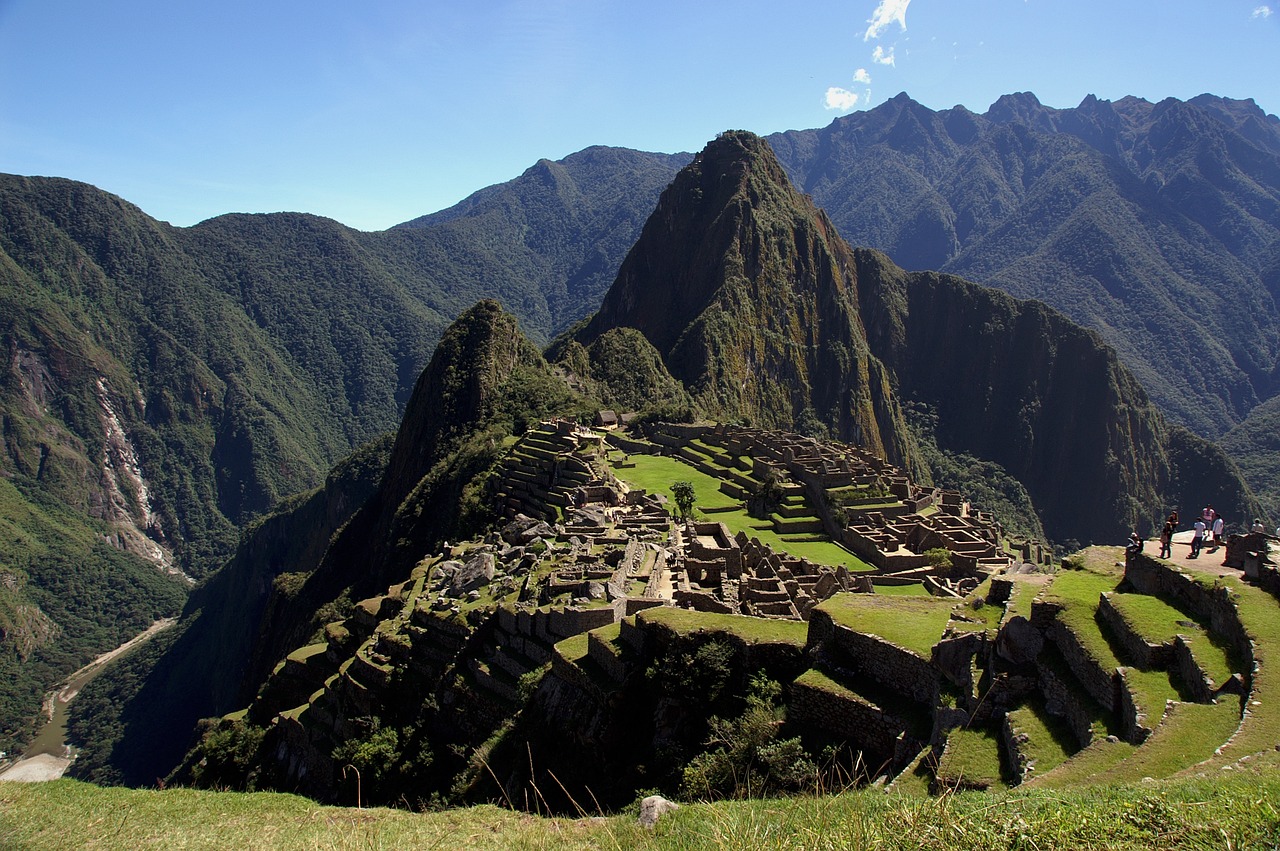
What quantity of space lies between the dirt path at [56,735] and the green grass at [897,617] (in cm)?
8225

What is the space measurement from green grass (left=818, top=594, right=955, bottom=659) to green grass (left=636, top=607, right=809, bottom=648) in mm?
965

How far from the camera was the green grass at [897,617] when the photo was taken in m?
15.5

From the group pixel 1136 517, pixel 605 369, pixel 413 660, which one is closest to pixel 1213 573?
pixel 413 660

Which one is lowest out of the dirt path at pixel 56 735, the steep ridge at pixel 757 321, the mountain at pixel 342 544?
the dirt path at pixel 56 735

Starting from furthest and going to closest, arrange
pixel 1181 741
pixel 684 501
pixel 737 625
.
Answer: pixel 684 501 → pixel 737 625 → pixel 1181 741

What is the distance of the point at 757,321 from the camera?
179250 millimetres

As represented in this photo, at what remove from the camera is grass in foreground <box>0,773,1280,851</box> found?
7.59m

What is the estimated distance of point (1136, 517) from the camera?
17438cm

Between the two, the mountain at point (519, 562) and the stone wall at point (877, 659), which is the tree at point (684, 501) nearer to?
the mountain at point (519, 562)

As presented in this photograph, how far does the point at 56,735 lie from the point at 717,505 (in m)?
95.2

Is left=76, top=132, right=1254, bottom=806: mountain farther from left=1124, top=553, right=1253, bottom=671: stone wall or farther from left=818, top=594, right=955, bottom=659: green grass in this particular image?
left=1124, top=553, right=1253, bottom=671: stone wall

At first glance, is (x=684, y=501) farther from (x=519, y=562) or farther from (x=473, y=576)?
(x=473, y=576)

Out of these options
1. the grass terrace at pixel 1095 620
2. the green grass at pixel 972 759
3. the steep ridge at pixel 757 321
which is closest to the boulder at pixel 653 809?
the green grass at pixel 972 759

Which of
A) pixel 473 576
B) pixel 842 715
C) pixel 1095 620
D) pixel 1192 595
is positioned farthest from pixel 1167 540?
pixel 473 576
